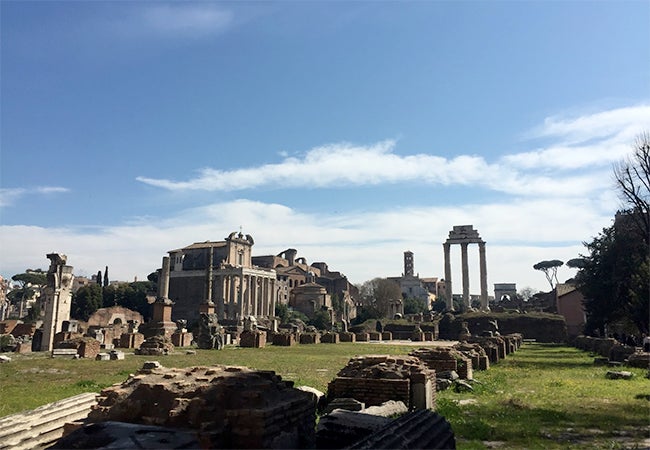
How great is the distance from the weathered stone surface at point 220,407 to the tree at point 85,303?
5695 cm

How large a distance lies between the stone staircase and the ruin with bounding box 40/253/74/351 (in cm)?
2098

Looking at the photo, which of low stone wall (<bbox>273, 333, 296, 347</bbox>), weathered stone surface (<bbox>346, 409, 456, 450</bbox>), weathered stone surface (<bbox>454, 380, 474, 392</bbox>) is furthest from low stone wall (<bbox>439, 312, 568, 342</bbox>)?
weathered stone surface (<bbox>346, 409, 456, 450</bbox>)

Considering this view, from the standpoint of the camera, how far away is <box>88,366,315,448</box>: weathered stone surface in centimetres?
452

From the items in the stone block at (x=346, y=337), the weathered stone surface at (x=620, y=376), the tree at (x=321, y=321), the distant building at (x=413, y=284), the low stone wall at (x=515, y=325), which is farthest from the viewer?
the distant building at (x=413, y=284)

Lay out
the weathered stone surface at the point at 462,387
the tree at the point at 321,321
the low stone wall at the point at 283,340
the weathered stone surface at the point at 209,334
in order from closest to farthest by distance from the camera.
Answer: the weathered stone surface at the point at 462,387 < the weathered stone surface at the point at 209,334 < the low stone wall at the point at 283,340 < the tree at the point at 321,321

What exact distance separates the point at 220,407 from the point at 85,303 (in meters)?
59.7

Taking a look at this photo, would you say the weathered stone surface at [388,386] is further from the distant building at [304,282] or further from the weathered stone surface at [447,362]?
the distant building at [304,282]

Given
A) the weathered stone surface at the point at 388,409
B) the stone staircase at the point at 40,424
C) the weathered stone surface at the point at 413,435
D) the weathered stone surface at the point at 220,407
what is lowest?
the weathered stone surface at the point at 388,409

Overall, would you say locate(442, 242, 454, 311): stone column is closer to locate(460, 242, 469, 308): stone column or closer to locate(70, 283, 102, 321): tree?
locate(460, 242, 469, 308): stone column

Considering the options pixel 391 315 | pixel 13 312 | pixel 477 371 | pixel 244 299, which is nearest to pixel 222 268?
pixel 244 299

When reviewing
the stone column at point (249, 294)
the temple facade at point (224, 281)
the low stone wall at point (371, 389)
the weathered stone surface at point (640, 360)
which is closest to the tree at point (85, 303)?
the temple facade at point (224, 281)

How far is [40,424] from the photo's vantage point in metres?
5.93

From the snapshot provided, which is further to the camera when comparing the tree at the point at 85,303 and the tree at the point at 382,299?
the tree at the point at 382,299

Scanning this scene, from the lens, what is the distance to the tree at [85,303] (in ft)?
187
